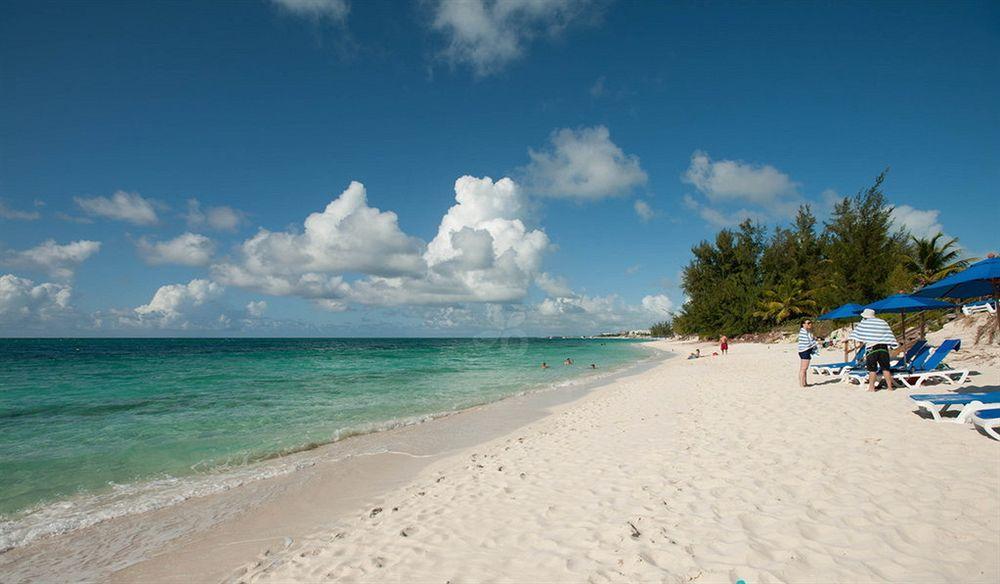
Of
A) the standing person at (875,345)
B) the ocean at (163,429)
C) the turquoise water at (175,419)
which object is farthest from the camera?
the standing person at (875,345)

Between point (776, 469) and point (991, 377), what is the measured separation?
392 inches

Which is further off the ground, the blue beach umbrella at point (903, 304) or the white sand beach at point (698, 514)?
the blue beach umbrella at point (903, 304)

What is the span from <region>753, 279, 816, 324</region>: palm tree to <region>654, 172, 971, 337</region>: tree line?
0.09 metres

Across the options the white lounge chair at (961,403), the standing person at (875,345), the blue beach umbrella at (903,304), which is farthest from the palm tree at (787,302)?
the white lounge chair at (961,403)

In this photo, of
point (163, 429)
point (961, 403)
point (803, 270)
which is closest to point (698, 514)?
point (961, 403)

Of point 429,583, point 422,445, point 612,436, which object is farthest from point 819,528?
point 422,445

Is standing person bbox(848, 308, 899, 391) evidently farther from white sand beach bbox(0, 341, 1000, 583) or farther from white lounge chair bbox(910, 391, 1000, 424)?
white lounge chair bbox(910, 391, 1000, 424)

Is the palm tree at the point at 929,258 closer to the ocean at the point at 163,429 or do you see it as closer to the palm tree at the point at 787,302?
the palm tree at the point at 787,302

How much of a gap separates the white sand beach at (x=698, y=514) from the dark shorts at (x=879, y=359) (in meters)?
3.09

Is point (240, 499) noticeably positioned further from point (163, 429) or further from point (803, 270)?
point (803, 270)

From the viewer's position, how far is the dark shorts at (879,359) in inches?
387

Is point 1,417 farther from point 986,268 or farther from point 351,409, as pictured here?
point 986,268

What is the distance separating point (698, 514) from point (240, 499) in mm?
5886

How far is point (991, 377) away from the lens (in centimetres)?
1045
